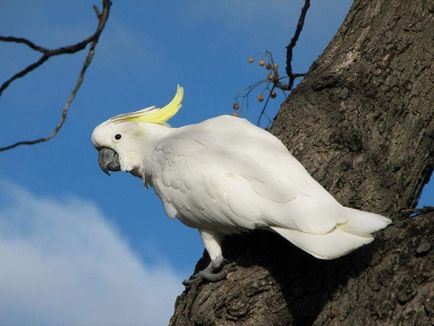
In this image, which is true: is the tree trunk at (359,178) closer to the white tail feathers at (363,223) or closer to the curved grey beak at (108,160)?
the white tail feathers at (363,223)

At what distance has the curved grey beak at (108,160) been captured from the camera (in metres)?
4.58

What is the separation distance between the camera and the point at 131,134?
175 inches

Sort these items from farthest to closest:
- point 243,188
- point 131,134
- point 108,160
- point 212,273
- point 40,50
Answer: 1. point 108,160
2. point 131,134
3. point 212,273
4. point 243,188
5. point 40,50

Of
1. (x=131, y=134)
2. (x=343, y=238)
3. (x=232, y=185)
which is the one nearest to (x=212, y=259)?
(x=232, y=185)

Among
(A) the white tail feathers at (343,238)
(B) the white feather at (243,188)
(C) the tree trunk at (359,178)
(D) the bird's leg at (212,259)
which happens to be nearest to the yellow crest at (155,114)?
(B) the white feather at (243,188)

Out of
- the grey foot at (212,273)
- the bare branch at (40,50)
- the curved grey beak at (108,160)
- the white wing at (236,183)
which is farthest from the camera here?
the curved grey beak at (108,160)

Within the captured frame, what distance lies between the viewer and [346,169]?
3.96 m

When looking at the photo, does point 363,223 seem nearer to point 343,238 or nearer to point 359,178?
point 343,238

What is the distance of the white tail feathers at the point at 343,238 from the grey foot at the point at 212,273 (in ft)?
1.57

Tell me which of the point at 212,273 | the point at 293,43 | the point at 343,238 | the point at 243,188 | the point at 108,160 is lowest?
the point at 343,238

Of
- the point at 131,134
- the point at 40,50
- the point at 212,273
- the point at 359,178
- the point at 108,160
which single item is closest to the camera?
the point at 40,50

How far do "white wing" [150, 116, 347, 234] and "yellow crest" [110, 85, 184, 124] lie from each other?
1.02 ft

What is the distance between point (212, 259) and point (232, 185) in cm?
40

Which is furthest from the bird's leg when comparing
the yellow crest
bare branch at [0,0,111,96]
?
Result: bare branch at [0,0,111,96]
